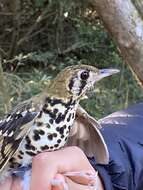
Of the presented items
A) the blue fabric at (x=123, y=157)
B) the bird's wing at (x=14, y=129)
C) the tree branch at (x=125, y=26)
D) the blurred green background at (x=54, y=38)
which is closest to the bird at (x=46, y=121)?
the bird's wing at (x=14, y=129)

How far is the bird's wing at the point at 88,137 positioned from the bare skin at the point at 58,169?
5 centimetres

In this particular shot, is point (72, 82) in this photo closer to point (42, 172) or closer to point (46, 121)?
point (46, 121)

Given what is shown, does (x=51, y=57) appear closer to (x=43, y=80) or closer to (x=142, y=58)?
(x=43, y=80)

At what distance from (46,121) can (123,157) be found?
0.37 meters

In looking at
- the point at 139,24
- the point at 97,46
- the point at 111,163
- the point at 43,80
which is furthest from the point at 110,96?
the point at 111,163

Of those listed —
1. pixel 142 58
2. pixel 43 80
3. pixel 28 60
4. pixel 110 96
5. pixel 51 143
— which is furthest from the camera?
pixel 28 60

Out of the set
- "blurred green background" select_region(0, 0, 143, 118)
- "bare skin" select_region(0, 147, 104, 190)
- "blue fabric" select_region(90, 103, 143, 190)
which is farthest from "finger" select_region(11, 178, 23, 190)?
"blurred green background" select_region(0, 0, 143, 118)

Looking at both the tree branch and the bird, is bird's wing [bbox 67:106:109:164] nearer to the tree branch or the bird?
the bird

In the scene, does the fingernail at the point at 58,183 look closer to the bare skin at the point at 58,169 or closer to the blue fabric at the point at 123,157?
the bare skin at the point at 58,169

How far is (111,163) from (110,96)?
3615 mm

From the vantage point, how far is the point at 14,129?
1481 mm

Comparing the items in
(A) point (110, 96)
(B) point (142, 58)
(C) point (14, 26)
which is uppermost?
(C) point (14, 26)

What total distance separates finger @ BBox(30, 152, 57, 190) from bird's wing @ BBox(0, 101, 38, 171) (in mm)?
59

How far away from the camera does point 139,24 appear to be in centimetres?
202
